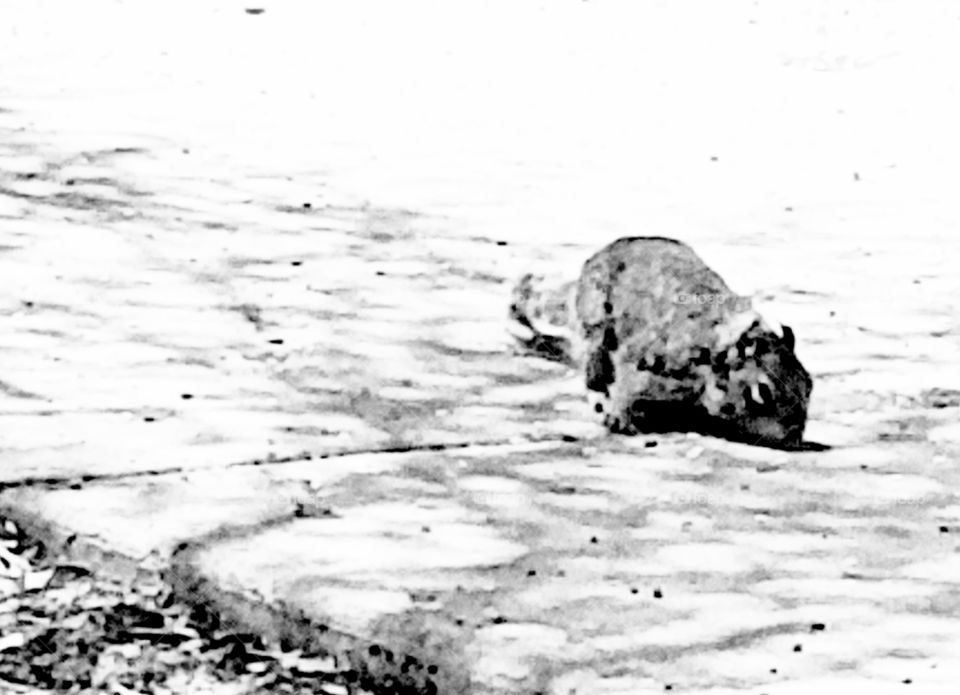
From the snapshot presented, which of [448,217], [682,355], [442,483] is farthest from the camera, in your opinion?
[448,217]

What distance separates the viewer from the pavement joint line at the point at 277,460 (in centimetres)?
304

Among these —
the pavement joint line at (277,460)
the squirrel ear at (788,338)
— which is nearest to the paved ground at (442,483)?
the pavement joint line at (277,460)

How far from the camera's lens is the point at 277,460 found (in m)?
3.24

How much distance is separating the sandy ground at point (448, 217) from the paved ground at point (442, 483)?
0.01 metres

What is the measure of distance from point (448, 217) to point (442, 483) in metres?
2.19

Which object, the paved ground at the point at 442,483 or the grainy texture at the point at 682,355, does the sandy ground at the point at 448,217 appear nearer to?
the paved ground at the point at 442,483

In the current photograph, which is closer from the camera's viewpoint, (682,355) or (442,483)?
(442,483)

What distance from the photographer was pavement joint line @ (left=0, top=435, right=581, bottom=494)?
3035 millimetres

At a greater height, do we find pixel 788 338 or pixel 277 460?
pixel 788 338

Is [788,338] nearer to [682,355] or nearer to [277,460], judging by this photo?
[682,355]

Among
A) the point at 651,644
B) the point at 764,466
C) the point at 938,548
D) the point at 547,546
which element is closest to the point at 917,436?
the point at 764,466

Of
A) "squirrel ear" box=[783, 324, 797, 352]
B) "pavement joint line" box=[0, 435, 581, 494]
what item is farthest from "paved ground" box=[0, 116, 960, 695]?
"squirrel ear" box=[783, 324, 797, 352]

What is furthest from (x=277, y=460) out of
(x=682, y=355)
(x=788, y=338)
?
(x=788, y=338)

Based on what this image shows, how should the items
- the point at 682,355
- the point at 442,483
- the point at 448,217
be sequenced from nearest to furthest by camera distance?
1. the point at 442,483
2. the point at 682,355
3. the point at 448,217
